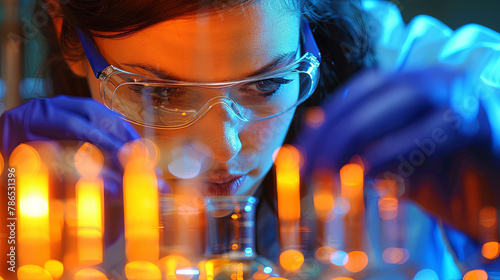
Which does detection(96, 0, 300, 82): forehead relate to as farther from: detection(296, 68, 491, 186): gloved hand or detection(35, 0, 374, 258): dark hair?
detection(296, 68, 491, 186): gloved hand

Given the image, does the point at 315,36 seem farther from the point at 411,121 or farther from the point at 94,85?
the point at 94,85

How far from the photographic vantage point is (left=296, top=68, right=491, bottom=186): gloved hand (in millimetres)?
696

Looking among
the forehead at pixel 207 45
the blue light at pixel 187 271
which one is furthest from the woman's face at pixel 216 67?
A: the blue light at pixel 187 271

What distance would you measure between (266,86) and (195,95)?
0.10 metres

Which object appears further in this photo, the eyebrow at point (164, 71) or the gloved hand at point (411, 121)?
the gloved hand at point (411, 121)

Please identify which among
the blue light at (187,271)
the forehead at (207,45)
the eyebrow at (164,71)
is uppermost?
the forehead at (207,45)

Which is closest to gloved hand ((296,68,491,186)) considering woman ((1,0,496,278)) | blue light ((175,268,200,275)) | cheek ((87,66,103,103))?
woman ((1,0,496,278))

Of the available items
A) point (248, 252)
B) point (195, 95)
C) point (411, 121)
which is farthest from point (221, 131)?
point (411, 121)

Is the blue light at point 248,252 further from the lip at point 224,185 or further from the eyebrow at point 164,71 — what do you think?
the eyebrow at point 164,71

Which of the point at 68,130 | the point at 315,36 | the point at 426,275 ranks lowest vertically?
the point at 426,275

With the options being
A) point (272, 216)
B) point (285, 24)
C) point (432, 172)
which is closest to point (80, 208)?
point (272, 216)

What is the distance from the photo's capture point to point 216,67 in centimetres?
59

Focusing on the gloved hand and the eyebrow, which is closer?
the eyebrow

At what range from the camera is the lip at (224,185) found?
0.65m
